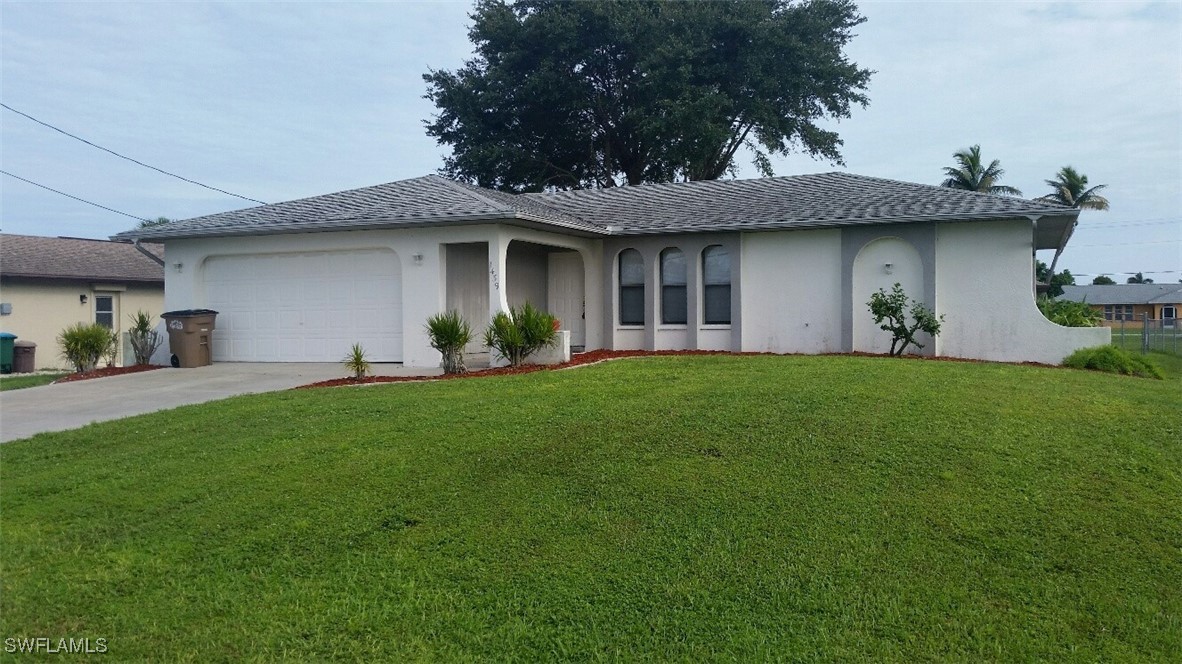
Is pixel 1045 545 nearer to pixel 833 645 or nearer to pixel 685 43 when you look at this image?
pixel 833 645

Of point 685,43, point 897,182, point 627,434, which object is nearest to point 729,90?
point 685,43

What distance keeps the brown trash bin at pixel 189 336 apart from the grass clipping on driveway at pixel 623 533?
25.1ft

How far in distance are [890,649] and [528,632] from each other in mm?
1935

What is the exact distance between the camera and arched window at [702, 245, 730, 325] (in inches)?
695

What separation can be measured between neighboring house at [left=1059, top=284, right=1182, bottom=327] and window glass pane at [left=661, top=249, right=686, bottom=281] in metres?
58.7

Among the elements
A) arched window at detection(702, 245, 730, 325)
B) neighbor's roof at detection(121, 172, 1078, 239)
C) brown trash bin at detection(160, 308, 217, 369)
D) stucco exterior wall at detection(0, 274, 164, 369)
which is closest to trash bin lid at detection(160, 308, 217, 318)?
brown trash bin at detection(160, 308, 217, 369)

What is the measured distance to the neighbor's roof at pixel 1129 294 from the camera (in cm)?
6581

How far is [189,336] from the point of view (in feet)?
53.2

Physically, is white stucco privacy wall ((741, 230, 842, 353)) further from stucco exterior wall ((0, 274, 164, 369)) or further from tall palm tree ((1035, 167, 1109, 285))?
tall palm tree ((1035, 167, 1109, 285))

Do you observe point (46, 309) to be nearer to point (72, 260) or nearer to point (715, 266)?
point (72, 260)

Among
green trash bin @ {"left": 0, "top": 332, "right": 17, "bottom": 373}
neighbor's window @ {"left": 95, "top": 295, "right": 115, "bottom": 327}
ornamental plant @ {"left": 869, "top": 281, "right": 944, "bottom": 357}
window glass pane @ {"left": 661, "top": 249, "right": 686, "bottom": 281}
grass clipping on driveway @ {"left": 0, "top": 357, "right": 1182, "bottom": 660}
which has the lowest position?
grass clipping on driveway @ {"left": 0, "top": 357, "right": 1182, "bottom": 660}

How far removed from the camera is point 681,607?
15.8ft

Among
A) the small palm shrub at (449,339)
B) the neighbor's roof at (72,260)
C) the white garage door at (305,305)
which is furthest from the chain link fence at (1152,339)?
the neighbor's roof at (72,260)

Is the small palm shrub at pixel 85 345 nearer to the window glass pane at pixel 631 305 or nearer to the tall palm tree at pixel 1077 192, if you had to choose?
the window glass pane at pixel 631 305
